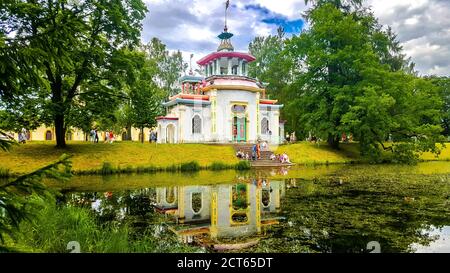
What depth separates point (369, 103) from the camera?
973 inches

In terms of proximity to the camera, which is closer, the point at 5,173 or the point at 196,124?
the point at 5,173

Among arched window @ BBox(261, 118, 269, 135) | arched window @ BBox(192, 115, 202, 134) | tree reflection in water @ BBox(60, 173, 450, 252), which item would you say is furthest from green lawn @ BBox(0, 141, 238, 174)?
tree reflection in water @ BBox(60, 173, 450, 252)

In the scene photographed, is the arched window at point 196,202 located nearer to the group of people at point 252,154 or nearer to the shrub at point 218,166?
the shrub at point 218,166

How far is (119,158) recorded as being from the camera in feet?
64.7

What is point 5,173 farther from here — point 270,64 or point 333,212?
point 270,64

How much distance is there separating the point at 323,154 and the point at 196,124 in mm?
10337

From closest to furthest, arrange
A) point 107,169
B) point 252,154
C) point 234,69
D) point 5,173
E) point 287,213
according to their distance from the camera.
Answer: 1. point 287,213
2. point 5,173
3. point 107,169
4. point 252,154
5. point 234,69

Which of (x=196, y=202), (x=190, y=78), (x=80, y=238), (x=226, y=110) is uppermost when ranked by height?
(x=190, y=78)

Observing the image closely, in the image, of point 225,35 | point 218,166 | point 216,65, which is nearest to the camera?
point 218,166

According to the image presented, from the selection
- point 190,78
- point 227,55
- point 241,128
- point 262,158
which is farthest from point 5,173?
point 227,55

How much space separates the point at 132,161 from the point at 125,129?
20.8 metres

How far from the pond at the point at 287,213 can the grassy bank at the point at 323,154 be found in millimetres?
11608
